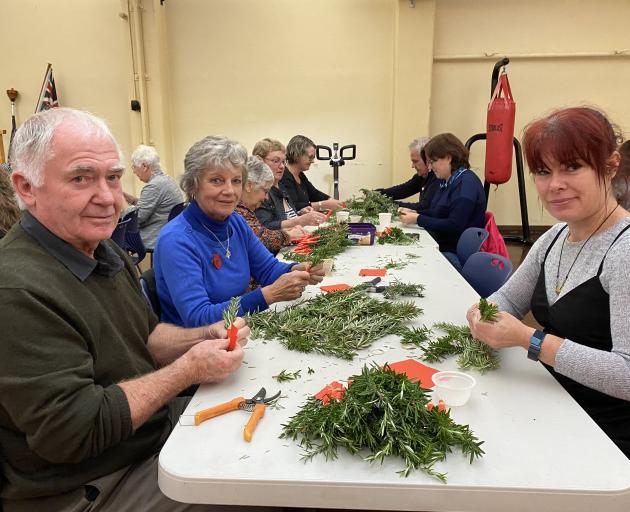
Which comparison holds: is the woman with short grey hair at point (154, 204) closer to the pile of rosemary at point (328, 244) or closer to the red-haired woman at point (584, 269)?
the pile of rosemary at point (328, 244)

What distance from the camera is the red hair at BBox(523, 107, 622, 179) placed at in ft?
4.83

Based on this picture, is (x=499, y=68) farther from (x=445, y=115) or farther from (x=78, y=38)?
(x=78, y=38)

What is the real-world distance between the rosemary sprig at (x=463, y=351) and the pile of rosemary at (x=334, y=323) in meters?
0.19

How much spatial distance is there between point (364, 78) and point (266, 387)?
659cm

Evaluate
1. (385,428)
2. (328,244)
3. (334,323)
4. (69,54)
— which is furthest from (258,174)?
(69,54)

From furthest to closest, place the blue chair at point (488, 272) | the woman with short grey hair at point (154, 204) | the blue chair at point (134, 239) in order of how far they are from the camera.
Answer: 1. the woman with short grey hair at point (154, 204)
2. the blue chair at point (134, 239)
3. the blue chair at point (488, 272)

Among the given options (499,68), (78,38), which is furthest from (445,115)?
(78,38)

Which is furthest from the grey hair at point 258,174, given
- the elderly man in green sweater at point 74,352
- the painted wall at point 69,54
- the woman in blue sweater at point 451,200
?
the painted wall at point 69,54

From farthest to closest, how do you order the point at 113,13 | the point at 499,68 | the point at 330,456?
the point at 113,13
the point at 499,68
the point at 330,456

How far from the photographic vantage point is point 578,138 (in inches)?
58.0

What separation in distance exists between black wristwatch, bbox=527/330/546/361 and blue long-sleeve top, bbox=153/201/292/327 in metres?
1.03

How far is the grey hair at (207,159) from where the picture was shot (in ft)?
7.27

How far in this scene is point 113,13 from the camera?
695 centimetres

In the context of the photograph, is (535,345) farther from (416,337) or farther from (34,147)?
(34,147)
